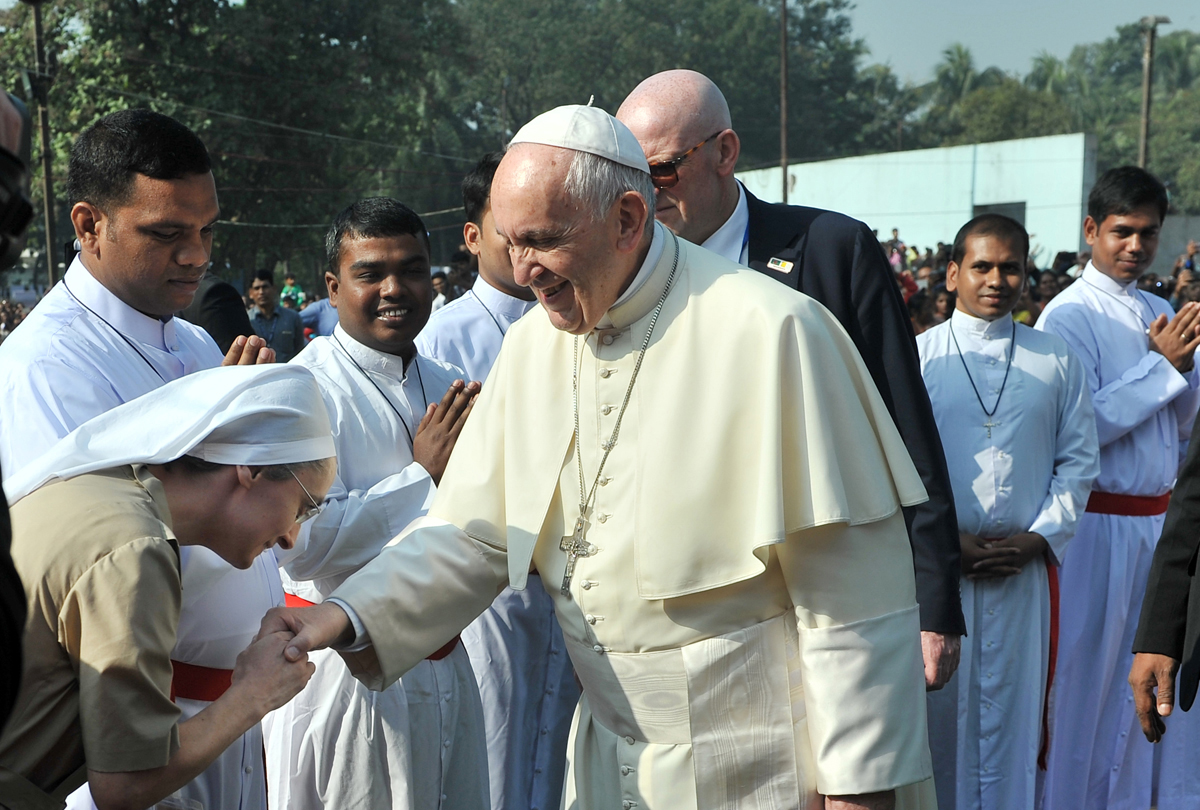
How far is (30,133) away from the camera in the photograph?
1.32m

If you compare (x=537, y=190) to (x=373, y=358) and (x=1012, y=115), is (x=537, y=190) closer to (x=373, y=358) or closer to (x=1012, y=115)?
(x=373, y=358)

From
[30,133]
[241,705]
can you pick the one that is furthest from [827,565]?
[30,133]

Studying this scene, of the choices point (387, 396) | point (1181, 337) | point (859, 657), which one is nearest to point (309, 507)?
point (859, 657)

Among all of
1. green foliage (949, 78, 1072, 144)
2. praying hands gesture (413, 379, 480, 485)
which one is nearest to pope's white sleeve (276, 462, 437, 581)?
praying hands gesture (413, 379, 480, 485)

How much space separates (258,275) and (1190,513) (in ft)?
37.8

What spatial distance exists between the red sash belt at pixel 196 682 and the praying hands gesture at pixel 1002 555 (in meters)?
3.00

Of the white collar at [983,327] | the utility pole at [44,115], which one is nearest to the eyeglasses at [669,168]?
the white collar at [983,327]

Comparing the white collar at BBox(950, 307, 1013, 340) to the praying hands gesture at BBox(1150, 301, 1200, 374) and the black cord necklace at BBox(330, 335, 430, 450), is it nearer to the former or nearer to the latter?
the praying hands gesture at BBox(1150, 301, 1200, 374)

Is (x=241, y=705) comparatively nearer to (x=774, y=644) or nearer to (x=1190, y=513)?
(x=774, y=644)

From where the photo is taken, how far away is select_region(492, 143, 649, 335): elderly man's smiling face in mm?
2447

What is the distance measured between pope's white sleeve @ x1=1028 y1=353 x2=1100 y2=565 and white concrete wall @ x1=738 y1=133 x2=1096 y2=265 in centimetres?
2602

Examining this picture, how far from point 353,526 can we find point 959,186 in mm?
34129

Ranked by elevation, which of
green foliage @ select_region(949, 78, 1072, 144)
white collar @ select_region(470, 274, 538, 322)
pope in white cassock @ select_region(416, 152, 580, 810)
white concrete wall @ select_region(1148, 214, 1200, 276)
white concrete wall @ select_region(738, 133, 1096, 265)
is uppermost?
green foliage @ select_region(949, 78, 1072, 144)

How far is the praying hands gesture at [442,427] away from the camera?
3682mm
